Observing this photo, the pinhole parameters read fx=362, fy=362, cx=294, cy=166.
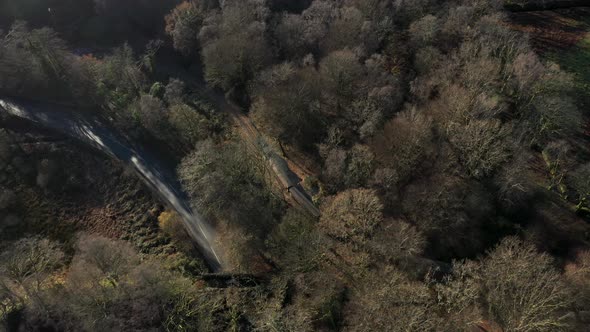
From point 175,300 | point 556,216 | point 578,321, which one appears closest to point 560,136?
point 556,216

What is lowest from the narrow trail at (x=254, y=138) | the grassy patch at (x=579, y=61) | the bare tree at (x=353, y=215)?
the grassy patch at (x=579, y=61)

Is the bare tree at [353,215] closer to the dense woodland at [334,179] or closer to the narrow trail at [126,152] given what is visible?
the dense woodland at [334,179]

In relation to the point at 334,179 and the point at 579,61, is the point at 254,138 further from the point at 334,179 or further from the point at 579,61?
the point at 579,61

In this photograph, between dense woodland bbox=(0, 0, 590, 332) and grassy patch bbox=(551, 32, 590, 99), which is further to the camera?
grassy patch bbox=(551, 32, 590, 99)

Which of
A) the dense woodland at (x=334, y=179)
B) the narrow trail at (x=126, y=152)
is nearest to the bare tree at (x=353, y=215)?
the dense woodland at (x=334, y=179)

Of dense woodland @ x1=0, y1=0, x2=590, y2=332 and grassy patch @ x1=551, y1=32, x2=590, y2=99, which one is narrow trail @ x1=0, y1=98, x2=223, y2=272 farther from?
grassy patch @ x1=551, y1=32, x2=590, y2=99

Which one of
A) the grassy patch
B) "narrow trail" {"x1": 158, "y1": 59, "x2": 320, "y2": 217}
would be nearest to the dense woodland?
"narrow trail" {"x1": 158, "y1": 59, "x2": 320, "y2": 217}
